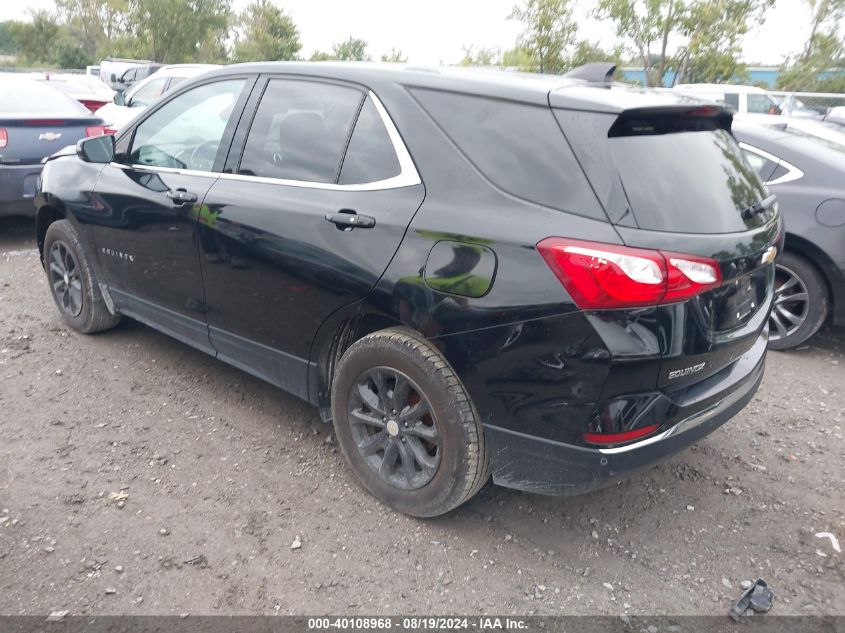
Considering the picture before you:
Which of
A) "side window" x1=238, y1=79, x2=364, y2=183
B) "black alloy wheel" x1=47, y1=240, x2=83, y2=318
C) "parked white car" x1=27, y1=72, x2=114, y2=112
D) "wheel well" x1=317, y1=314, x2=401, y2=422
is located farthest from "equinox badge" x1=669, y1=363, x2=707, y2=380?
"parked white car" x1=27, y1=72, x2=114, y2=112

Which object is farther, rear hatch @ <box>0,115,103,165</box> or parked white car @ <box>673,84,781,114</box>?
parked white car @ <box>673,84,781,114</box>

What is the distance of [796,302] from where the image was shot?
5148 millimetres

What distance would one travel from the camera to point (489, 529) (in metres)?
3.11

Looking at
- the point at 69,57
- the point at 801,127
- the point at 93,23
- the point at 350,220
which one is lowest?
the point at 69,57

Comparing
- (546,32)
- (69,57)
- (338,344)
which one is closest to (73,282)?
(338,344)

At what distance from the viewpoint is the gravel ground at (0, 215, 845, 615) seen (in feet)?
8.85

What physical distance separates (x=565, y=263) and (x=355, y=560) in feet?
4.62

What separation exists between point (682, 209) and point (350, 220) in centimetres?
126

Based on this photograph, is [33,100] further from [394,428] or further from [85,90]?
[85,90]

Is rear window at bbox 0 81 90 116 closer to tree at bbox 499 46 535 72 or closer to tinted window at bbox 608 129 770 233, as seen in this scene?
tinted window at bbox 608 129 770 233

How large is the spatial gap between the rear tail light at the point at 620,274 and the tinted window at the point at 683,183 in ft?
0.46

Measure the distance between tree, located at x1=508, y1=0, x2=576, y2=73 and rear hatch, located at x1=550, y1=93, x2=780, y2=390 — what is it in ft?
67.4

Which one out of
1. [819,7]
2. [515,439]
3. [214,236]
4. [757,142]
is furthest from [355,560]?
[819,7]

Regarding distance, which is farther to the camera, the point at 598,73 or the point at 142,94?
the point at 142,94
